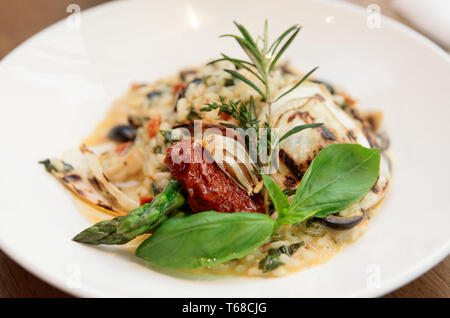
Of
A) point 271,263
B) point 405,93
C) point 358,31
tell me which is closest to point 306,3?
point 358,31

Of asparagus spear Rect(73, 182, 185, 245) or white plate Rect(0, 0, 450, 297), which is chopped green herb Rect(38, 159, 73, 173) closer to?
white plate Rect(0, 0, 450, 297)

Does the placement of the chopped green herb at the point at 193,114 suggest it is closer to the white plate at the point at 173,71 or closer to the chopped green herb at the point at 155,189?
the chopped green herb at the point at 155,189

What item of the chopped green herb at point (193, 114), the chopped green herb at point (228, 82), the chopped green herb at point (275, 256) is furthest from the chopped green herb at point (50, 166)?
the chopped green herb at point (275, 256)

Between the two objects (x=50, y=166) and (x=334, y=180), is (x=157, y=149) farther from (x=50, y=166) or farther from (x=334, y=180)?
(x=334, y=180)

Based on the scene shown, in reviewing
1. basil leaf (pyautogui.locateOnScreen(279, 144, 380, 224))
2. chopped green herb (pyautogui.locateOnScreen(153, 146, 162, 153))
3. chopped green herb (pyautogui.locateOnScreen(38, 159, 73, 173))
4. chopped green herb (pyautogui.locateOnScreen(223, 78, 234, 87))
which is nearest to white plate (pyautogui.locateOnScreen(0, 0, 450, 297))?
chopped green herb (pyautogui.locateOnScreen(38, 159, 73, 173))

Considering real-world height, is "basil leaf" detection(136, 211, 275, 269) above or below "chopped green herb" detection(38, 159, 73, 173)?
below

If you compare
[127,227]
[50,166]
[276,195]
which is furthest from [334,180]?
[50,166]

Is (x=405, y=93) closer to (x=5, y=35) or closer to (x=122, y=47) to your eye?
(x=122, y=47)
